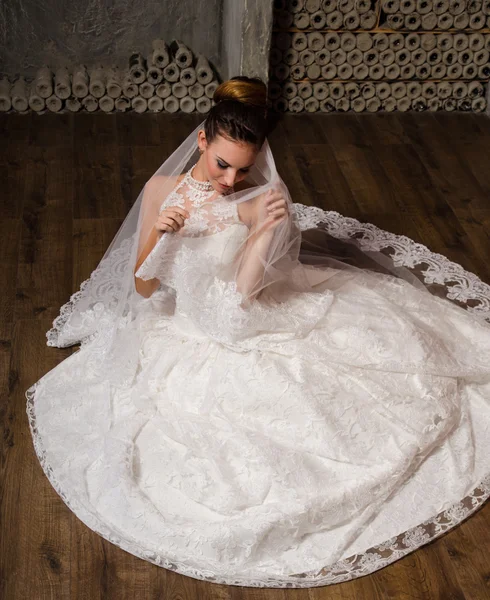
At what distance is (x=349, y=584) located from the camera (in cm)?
253

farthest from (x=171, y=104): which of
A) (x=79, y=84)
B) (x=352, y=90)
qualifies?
(x=352, y=90)

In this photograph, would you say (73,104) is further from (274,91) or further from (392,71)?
(392,71)

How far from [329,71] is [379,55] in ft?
1.04

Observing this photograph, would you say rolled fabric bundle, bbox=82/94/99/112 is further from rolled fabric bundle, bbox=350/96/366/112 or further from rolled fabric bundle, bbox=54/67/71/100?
rolled fabric bundle, bbox=350/96/366/112

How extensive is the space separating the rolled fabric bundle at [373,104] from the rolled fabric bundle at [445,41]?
485 millimetres

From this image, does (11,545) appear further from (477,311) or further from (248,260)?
(477,311)

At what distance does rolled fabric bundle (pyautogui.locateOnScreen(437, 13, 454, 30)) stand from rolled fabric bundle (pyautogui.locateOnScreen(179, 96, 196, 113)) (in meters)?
1.56

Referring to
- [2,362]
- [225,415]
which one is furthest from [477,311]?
[2,362]

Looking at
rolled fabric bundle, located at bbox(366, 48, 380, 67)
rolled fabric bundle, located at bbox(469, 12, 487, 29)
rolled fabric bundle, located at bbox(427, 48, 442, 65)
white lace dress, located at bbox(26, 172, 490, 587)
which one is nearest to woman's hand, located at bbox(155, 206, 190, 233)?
white lace dress, located at bbox(26, 172, 490, 587)

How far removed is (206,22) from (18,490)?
3.39 meters

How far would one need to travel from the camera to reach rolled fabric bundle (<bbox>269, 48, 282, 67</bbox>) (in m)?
4.96

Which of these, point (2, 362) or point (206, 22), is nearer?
point (2, 362)

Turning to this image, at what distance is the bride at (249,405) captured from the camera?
2578mm

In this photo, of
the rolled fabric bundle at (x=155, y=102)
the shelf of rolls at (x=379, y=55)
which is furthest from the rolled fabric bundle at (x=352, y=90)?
the rolled fabric bundle at (x=155, y=102)
